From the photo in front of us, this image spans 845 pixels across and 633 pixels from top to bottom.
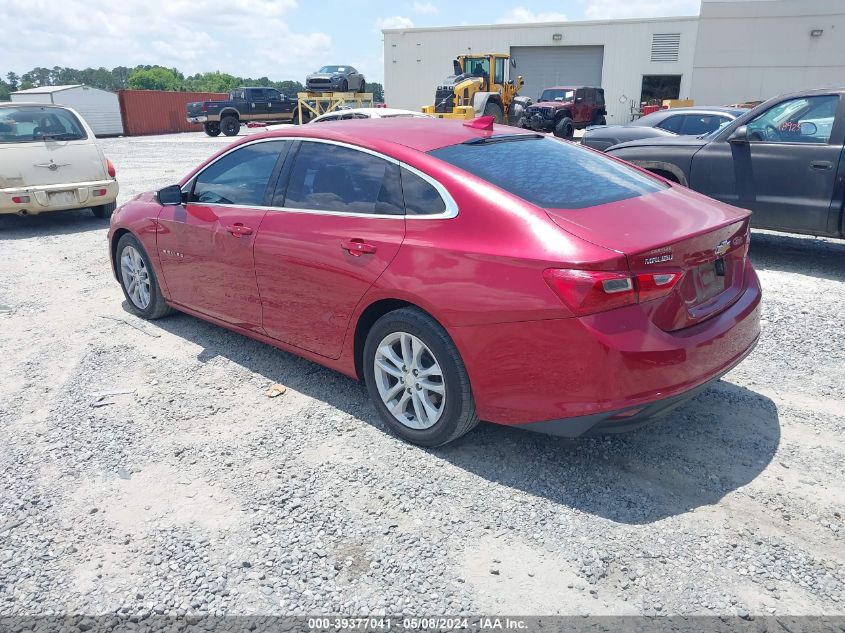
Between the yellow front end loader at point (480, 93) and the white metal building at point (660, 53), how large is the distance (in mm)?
2262

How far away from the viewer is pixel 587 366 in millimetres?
2840

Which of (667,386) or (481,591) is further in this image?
(667,386)

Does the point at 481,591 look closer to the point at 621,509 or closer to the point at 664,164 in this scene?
the point at 621,509

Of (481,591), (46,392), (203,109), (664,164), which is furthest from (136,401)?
(203,109)

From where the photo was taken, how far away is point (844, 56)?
29.9 m

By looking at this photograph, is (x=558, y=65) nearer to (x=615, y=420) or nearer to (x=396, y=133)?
(x=396, y=133)

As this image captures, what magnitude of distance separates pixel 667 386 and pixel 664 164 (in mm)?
5191

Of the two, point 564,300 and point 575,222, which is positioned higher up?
point 575,222

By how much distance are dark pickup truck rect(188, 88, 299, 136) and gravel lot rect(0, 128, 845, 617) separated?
28215mm

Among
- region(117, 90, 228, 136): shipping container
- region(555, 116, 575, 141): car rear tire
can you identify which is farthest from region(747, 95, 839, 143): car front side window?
region(117, 90, 228, 136): shipping container

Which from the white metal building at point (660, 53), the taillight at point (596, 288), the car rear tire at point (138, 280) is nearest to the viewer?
the taillight at point (596, 288)

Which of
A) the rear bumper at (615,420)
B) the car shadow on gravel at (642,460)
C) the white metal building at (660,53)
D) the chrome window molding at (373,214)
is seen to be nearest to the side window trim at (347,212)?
the chrome window molding at (373,214)

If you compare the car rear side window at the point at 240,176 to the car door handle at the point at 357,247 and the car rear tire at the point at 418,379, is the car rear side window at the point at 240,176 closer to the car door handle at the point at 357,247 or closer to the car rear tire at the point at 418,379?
the car door handle at the point at 357,247

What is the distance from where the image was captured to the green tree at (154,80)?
412 feet
